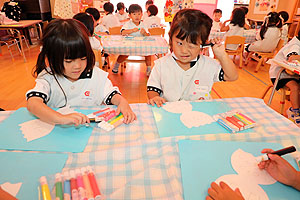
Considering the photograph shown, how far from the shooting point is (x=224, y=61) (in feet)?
3.98

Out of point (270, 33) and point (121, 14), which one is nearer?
point (270, 33)

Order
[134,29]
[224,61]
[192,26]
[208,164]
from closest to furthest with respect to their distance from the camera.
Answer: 1. [208,164]
2. [192,26]
3. [224,61]
4. [134,29]

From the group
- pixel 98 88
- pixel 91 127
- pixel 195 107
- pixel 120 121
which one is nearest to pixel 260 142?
pixel 195 107

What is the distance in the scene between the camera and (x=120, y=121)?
0.88 m

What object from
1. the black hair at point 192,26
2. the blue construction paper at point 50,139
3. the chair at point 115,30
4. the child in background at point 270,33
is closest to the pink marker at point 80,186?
the blue construction paper at point 50,139

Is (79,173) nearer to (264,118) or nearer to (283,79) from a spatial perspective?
(264,118)

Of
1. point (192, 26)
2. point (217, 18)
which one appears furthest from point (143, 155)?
point (217, 18)

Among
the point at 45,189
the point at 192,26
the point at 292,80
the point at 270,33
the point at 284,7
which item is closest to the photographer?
the point at 45,189

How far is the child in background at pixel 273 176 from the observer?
1.76 feet

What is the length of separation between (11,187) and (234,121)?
2.66 ft

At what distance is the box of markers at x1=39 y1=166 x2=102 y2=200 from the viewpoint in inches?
20.4

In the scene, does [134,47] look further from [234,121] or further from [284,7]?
[284,7]

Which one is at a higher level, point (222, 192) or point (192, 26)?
point (192, 26)

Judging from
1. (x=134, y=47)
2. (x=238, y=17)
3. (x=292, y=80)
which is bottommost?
(x=292, y=80)
